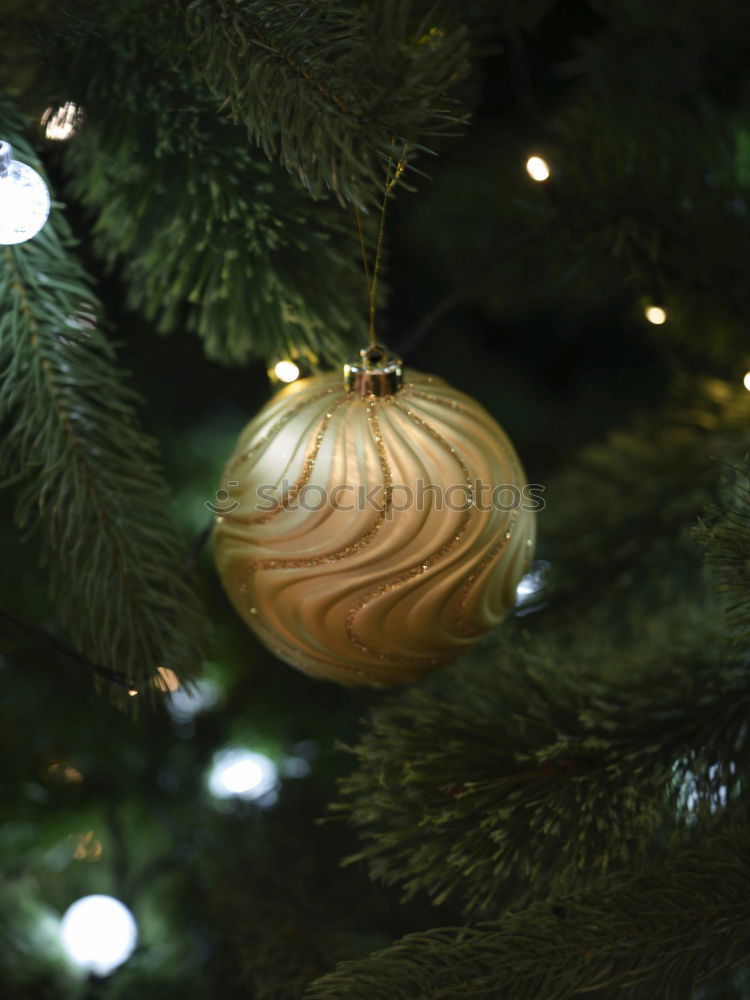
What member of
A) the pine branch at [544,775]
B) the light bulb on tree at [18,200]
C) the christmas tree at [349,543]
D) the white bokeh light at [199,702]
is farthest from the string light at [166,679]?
the white bokeh light at [199,702]

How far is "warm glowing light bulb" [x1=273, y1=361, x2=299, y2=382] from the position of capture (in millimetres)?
545

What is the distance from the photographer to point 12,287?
462 millimetres

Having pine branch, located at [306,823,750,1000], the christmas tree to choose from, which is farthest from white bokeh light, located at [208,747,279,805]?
pine branch, located at [306,823,750,1000]

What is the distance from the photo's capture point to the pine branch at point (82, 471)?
47 cm

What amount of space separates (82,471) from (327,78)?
229mm

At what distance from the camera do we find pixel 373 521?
1.47 ft

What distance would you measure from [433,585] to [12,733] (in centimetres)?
43

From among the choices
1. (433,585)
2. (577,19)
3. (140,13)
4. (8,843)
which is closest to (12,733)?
(8,843)

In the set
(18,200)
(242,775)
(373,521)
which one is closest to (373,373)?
(373,521)

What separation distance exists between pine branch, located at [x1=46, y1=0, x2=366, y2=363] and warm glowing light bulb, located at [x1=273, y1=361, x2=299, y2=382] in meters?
0.01

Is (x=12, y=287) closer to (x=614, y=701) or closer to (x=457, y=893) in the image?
(x=614, y=701)

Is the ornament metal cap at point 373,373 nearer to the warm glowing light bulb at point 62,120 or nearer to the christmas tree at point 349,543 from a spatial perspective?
the christmas tree at point 349,543

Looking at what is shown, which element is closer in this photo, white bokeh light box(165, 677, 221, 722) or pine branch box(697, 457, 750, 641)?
pine branch box(697, 457, 750, 641)

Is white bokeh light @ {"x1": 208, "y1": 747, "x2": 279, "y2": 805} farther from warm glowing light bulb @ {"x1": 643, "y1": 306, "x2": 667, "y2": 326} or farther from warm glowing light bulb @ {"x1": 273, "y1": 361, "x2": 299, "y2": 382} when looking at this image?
warm glowing light bulb @ {"x1": 643, "y1": 306, "x2": 667, "y2": 326}
